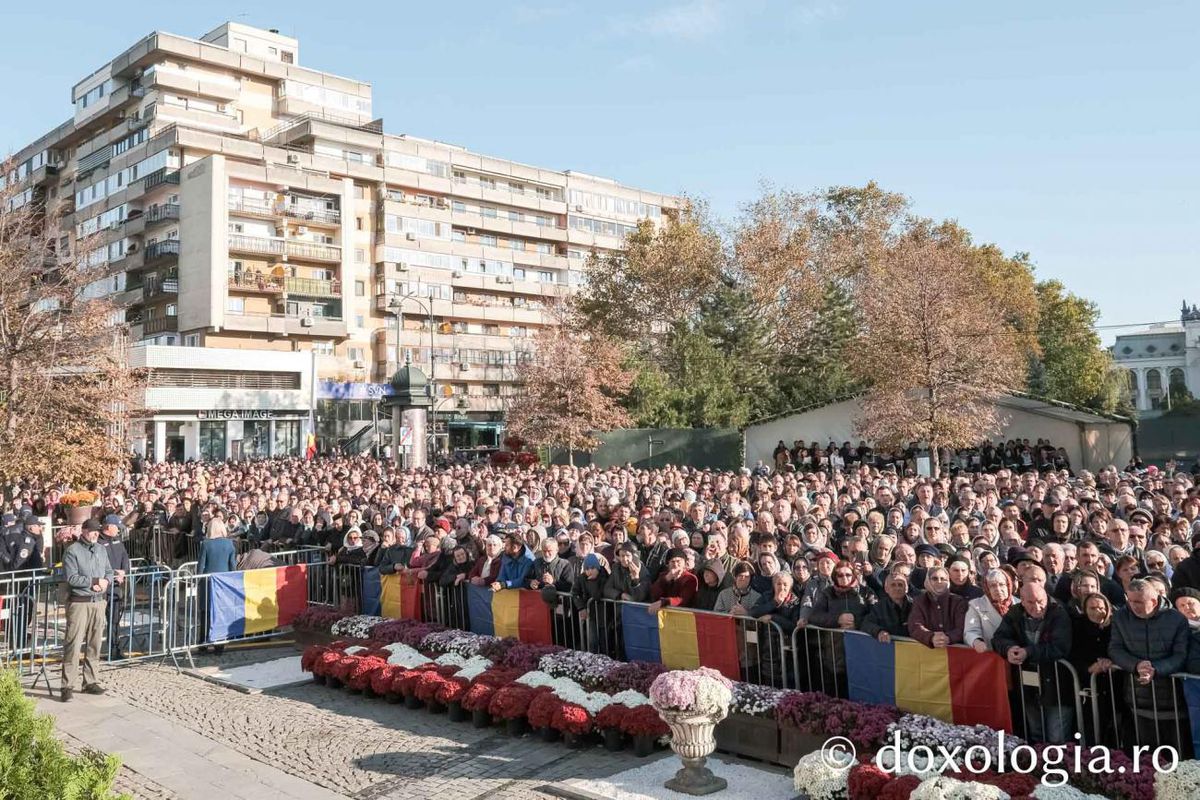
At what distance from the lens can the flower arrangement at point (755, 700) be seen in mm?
8539

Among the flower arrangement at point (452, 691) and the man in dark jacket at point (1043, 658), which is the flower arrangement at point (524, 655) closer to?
the flower arrangement at point (452, 691)

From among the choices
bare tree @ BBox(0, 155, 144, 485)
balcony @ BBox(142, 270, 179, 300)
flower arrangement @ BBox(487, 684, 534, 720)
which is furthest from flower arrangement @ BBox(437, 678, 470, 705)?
balcony @ BBox(142, 270, 179, 300)

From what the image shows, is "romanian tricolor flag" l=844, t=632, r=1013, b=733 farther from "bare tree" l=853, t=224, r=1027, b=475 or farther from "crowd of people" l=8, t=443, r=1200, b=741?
"bare tree" l=853, t=224, r=1027, b=475

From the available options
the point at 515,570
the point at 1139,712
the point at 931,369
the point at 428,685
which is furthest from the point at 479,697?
the point at 931,369

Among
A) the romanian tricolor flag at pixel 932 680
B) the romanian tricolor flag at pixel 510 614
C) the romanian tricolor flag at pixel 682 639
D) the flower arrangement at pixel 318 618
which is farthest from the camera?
the flower arrangement at pixel 318 618

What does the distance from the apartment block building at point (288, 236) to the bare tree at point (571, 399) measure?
1411 cm

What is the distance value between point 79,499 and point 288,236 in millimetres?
38673

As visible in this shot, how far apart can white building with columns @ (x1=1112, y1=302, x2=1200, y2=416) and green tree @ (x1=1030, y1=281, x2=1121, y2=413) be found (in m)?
75.7

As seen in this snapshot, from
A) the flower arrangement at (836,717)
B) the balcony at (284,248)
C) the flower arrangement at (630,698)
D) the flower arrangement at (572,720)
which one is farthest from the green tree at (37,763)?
the balcony at (284,248)

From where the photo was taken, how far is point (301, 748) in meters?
9.47

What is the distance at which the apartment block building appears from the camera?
55938 mm

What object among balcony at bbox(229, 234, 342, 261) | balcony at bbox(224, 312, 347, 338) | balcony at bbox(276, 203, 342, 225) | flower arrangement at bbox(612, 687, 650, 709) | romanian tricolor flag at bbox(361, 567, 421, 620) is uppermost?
balcony at bbox(276, 203, 342, 225)

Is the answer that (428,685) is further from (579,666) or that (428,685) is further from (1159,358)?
(1159,358)

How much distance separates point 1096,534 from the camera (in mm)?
12391
